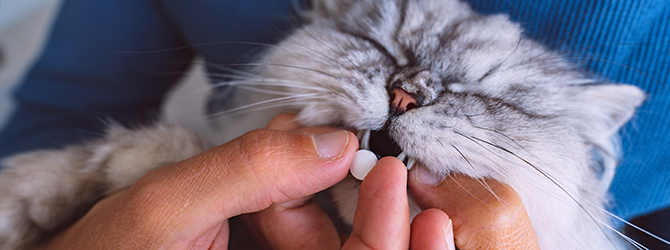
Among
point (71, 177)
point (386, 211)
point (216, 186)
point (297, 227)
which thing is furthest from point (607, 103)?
point (71, 177)

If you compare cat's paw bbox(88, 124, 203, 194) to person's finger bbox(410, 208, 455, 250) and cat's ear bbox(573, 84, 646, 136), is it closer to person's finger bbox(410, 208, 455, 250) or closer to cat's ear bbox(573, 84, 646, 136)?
person's finger bbox(410, 208, 455, 250)

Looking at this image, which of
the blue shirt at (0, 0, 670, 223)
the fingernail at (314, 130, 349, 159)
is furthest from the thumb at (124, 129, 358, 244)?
the blue shirt at (0, 0, 670, 223)

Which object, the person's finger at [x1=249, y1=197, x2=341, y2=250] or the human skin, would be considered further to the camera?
the person's finger at [x1=249, y1=197, x2=341, y2=250]

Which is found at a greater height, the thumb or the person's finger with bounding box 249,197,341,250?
the thumb

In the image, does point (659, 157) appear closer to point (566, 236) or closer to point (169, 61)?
point (566, 236)

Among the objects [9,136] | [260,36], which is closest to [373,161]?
[260,36]

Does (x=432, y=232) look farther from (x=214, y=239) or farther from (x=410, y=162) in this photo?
(x=214, y=239)
